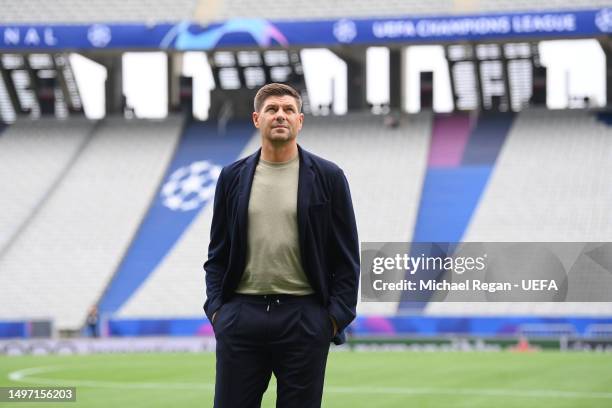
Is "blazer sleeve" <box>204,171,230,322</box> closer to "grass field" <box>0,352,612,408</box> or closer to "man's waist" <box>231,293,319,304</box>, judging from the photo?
"man's waist" <box>231,293,319,304</box>

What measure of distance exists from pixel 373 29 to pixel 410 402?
997 inches

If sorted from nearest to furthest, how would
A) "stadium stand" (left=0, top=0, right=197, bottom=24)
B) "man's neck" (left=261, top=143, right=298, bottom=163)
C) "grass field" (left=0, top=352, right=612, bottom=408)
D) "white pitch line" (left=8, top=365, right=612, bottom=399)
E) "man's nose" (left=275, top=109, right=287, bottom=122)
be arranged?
1. "man's nose" (left=275, top=109, right=287, bottom=122)
2. "man's neck" (left=261, top=143, right=298, bottom=163)
3. "grass field" (left=0, top=352, right=612, bottom=408)
4. "white pitch line" (left=8, top=365, right=612, bottom=399)
5. "stadium stand" (left=0, top=0, right=197, bottom=24)

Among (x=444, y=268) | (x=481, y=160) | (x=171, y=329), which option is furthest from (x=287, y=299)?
(x=481, y=160)

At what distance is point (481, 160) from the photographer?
127ft

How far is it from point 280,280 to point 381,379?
13.9 metres

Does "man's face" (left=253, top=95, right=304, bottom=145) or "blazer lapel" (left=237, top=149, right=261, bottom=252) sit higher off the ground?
"man's face" (left=253, top=95, right=304, bottom=145)

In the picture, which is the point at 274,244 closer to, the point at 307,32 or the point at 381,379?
the point at 381,379

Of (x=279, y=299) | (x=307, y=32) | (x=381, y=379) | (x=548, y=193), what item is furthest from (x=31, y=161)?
(x=279, y=299)

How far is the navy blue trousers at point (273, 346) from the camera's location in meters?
5.87

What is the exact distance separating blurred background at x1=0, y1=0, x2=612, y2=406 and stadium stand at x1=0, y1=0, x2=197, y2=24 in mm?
66

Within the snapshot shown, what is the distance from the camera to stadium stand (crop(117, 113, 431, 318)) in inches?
1348

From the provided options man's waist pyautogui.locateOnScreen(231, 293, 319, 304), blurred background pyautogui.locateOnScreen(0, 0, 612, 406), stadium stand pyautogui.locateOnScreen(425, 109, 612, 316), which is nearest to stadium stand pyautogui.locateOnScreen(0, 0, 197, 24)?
blurred background pyautogui.locateOnScreen(0, 0, 612, 406)

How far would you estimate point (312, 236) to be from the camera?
19.4 feet

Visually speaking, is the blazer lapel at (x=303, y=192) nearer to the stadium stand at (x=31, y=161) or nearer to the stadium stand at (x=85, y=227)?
the stadium stand at (x=85, y=227)
